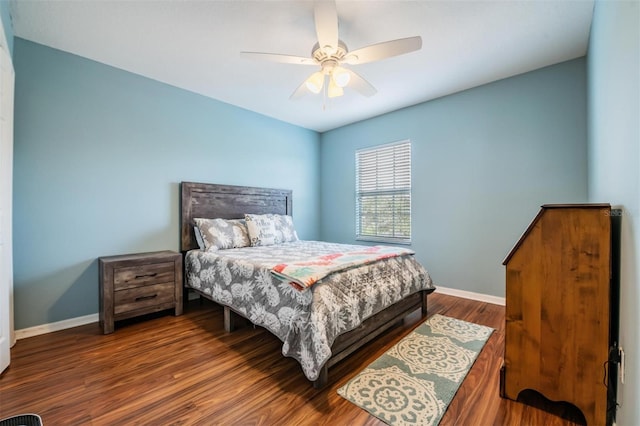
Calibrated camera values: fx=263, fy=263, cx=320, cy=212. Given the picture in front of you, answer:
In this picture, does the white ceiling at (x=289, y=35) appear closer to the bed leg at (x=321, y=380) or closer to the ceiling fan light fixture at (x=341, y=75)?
the ceiling fan light fixture at (x=341, y=75)

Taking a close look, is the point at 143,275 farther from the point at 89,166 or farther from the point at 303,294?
the point at 303,294

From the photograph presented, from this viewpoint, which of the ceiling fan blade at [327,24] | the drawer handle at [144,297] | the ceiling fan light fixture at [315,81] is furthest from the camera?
the drawer handle at [144,297]

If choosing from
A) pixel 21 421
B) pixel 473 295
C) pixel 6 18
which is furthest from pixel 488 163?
pixel 6 18

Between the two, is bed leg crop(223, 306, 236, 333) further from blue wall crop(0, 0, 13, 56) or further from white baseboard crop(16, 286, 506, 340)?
blue wall crop(0, 0, 13, 56)

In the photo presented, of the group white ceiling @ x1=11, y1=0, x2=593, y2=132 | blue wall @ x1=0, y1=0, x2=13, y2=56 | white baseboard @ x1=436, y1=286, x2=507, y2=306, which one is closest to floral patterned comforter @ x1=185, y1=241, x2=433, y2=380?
white baseboard @ x1=436, y1=286, x2=507, y2=306

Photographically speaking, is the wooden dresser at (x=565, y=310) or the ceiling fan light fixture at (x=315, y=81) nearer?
the wooden dresser at (x=565, y=310)

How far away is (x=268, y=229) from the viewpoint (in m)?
3.55

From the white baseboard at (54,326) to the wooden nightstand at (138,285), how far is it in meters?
0.32

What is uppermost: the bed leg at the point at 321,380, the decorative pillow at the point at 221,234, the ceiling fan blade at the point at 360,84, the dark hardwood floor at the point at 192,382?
the ceiling fan blade at the point at 360,84

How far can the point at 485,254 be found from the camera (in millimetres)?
3135

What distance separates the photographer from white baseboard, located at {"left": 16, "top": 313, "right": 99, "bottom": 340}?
2.27m

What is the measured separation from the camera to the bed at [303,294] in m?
1.66

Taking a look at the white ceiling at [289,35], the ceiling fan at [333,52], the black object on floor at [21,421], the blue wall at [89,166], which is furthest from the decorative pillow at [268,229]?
the black object on floor at [21,421]

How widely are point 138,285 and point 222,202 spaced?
141cm
